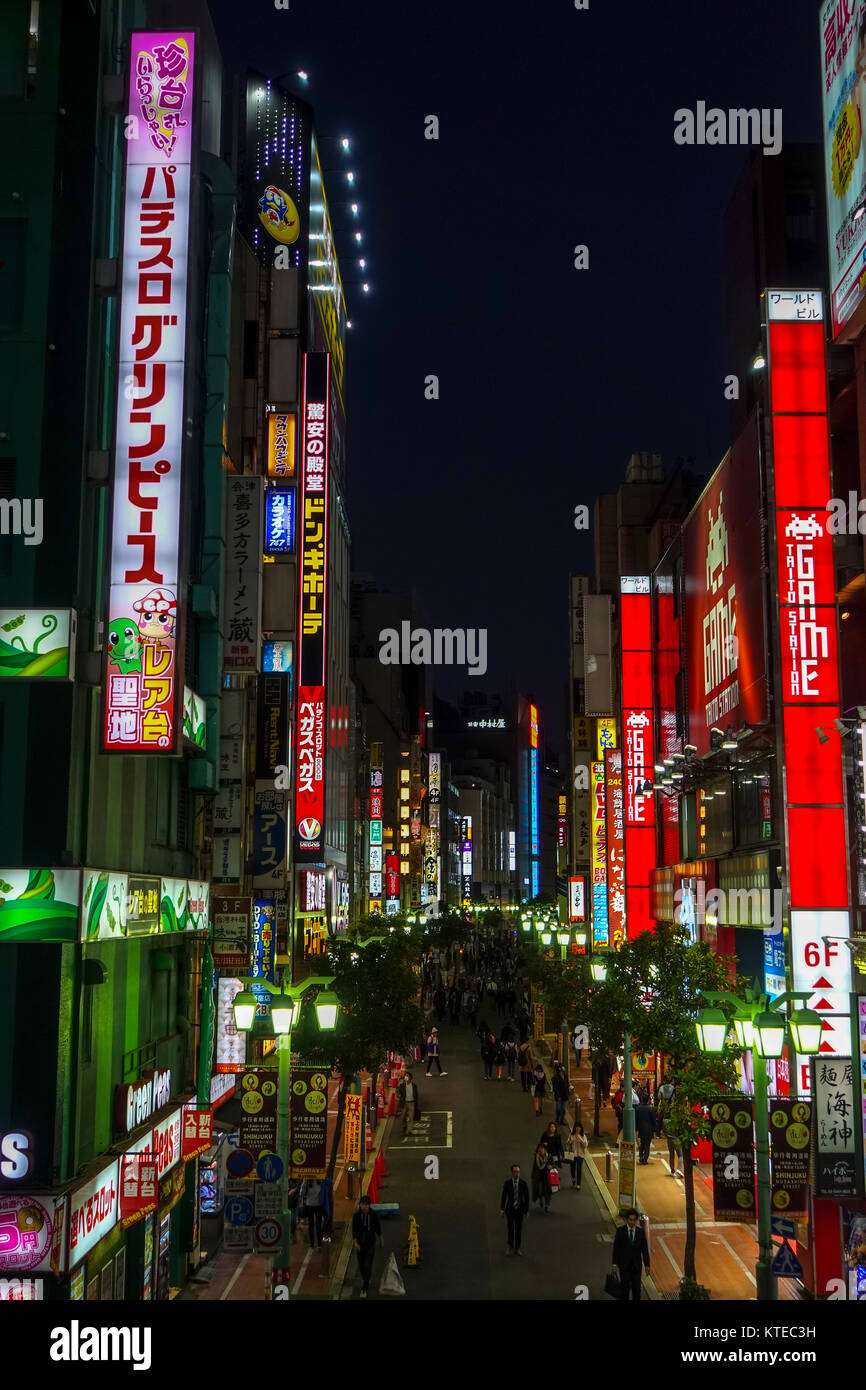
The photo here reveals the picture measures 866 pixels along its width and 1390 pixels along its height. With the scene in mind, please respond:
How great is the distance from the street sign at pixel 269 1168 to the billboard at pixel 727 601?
39.5ft

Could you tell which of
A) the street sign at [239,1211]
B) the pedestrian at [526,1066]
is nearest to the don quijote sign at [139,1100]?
the street sign at [239,1211]

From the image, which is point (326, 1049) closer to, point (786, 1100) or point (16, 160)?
point (786, 1100)

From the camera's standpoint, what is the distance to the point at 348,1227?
2734 centimetres

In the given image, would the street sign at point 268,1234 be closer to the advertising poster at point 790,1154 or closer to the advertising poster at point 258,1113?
A: the advertising poster at point 258,1113

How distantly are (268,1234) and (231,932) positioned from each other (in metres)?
15.0

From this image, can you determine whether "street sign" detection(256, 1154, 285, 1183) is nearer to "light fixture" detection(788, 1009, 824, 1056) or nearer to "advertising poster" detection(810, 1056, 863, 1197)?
"light fixture" detection(788, 1009, 824, 1056)

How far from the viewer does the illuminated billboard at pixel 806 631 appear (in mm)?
22016

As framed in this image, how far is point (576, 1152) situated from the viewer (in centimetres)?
3234

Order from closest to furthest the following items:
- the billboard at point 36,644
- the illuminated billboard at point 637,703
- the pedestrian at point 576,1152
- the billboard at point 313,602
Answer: the billboard at point 36,644 → the pedestrian at point 576,1152 → the billboard at point 313,602 → the illuminated billboard at point 637,703

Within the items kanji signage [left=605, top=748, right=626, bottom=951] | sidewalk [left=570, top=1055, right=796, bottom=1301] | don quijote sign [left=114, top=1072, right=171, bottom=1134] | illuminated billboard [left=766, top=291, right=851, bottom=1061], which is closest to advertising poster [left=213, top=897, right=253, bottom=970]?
don quijote sign [left=114, top=1072, right=171, bottom=1134]
